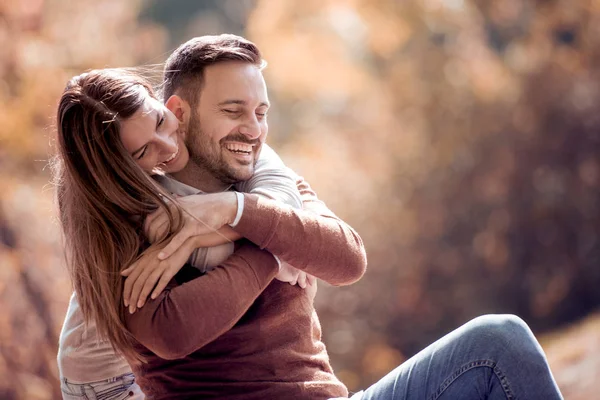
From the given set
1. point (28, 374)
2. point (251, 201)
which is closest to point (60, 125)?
point (251, 201)

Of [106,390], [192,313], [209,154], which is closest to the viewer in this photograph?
[192,313]

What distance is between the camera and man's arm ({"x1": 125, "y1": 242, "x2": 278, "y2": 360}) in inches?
52.2

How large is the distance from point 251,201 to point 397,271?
367 centimetres

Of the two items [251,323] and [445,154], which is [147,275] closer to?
Result: [251,323]

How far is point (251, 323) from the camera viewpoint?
1440mm

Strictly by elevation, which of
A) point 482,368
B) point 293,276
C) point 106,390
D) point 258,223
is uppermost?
point 258,223

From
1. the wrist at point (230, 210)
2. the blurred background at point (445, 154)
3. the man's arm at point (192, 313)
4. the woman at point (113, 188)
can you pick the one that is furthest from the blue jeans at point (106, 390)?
the blurred background at point (445, 154)

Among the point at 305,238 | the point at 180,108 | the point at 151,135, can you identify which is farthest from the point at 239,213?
the point at 180,108

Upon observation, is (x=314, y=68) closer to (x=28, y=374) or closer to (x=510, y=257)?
(x=510, y=257)

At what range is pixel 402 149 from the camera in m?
5.04

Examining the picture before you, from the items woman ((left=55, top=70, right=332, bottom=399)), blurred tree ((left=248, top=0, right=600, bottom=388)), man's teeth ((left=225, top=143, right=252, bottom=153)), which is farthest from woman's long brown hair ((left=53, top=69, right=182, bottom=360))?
blurred tree ((left=248, top=0, right=600, bottom=388))

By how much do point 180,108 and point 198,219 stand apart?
338mm

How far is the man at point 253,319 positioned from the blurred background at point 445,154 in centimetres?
319

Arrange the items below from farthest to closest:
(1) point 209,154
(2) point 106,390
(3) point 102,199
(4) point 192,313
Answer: (2) point 106,390 → (1) point 209,154 → (3) point 102,199 → (4) point 192,313
